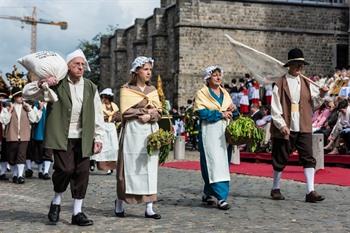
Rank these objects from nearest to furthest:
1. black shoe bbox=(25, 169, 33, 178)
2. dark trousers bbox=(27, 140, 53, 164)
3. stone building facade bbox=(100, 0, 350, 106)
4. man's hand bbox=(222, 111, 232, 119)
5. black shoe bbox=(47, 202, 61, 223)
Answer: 1. black shoe bbox=(47, 202, 61, 223)
2. man's hand bbox=(222, 111, 232, 119)
3. dark trousers bbox=(27, 140, 53, 164)
4. black shoe bbox=(25, 169, 33, 178)
5. stone building facade bbox=(100, 0, 350, 106)

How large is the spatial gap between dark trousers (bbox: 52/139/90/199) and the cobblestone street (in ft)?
1.43

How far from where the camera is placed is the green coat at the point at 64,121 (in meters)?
7.27

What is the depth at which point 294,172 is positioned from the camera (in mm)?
14320

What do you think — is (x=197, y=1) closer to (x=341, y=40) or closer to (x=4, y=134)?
(x=341, y=40)

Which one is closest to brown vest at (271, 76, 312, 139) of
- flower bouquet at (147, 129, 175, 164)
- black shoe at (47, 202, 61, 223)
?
flower bouquet at (147, 129, 175, 164)

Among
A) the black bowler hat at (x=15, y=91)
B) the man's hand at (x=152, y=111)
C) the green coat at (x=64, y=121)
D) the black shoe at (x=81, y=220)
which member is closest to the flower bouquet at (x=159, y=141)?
the man's hand at (x=152, y=111)

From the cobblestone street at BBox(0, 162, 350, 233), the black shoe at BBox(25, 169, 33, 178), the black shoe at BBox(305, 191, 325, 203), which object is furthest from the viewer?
the black shoe at BBox(25, 169, 33, 178)

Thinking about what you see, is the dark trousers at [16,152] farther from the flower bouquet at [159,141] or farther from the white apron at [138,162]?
the flower bouquet at [159,141]

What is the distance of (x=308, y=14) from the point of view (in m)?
43.3

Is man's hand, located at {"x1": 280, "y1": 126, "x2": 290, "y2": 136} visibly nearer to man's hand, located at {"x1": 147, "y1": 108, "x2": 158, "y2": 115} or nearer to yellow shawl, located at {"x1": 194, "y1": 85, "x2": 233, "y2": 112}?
yellow shawl, located at {"x1": 194, "y1": 85, "x2": 233, "y2": 112}

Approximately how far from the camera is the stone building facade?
41.0m

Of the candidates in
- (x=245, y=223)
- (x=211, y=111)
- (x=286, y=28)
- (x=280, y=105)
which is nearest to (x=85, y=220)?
(x=245, y=223)

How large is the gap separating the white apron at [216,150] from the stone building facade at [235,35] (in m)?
31.1

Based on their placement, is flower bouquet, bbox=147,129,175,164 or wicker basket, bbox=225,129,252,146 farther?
wicker basket, bbox=225,129,252,146
